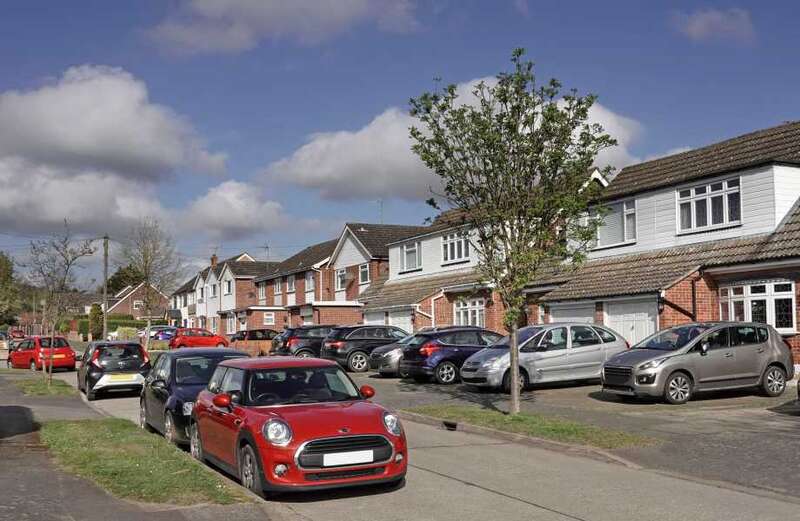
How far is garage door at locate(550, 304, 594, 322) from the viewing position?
26.1m

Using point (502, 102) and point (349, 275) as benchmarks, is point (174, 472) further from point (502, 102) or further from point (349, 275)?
point (349, 275)

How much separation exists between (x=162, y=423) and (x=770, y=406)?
11191 mm

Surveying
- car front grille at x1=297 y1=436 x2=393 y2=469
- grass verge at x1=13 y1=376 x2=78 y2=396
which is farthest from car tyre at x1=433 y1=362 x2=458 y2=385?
car front grille at x1=297 y1=436 x2=393 y2=469

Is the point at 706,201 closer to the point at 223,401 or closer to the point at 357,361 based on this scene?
the point at 357,361

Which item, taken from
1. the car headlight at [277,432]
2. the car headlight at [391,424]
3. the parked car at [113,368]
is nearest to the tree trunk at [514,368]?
the car headlight at [391,424]

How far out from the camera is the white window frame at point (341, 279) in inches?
2030

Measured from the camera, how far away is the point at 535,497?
8.78 metres

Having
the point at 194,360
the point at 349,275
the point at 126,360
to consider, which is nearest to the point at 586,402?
the point at 194,360

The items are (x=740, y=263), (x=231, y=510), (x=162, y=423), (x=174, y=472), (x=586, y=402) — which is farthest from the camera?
(x=740, y=263)

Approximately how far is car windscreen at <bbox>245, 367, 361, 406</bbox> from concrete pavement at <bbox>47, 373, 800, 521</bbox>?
3.69ft

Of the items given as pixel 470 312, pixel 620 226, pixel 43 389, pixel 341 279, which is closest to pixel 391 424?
pixel 43 389

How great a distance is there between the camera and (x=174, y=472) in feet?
30.7

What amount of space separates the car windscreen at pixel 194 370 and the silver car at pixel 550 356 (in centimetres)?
778

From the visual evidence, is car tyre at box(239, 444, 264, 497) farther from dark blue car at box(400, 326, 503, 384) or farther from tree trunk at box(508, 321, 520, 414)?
dark blue car at box(400, 326, 503, 384)
